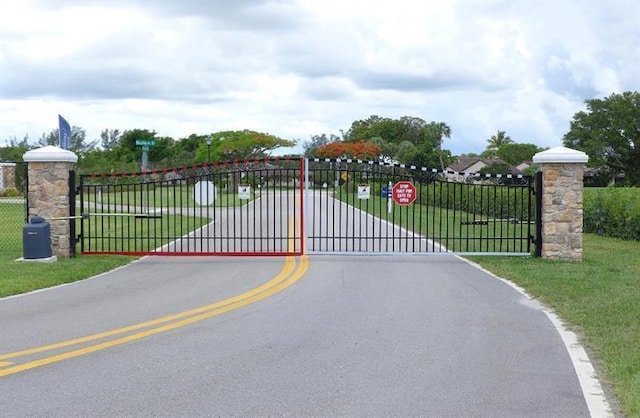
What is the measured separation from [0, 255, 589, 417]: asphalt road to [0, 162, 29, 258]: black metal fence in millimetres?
5531

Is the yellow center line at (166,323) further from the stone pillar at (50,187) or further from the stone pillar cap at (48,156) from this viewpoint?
the stone pillar cap at (48,156)

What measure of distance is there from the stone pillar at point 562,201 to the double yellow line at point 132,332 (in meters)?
5.92

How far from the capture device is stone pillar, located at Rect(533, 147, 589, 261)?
1490cm

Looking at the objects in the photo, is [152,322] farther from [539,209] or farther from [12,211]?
[12,211]

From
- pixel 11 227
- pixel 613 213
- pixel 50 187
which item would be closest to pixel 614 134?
pixel 613 213

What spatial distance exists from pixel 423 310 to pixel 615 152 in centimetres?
7676

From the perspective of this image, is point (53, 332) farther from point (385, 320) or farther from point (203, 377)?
point (385, 320)

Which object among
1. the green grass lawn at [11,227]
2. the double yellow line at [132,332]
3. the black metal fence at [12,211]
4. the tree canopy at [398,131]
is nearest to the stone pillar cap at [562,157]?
the double yellow line at [132,332]

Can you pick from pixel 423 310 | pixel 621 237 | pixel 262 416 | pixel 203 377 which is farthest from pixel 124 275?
pixel 621 237

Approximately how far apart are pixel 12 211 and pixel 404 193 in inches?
843

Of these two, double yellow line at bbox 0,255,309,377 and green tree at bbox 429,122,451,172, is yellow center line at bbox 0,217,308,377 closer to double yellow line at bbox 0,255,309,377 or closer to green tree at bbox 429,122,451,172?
double yellow line at bbox 0,255,309,377

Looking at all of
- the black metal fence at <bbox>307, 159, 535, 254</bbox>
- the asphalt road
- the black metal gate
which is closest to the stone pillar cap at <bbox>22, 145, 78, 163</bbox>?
the black metal gate

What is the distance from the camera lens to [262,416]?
5605mm

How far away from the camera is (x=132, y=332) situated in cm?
840
